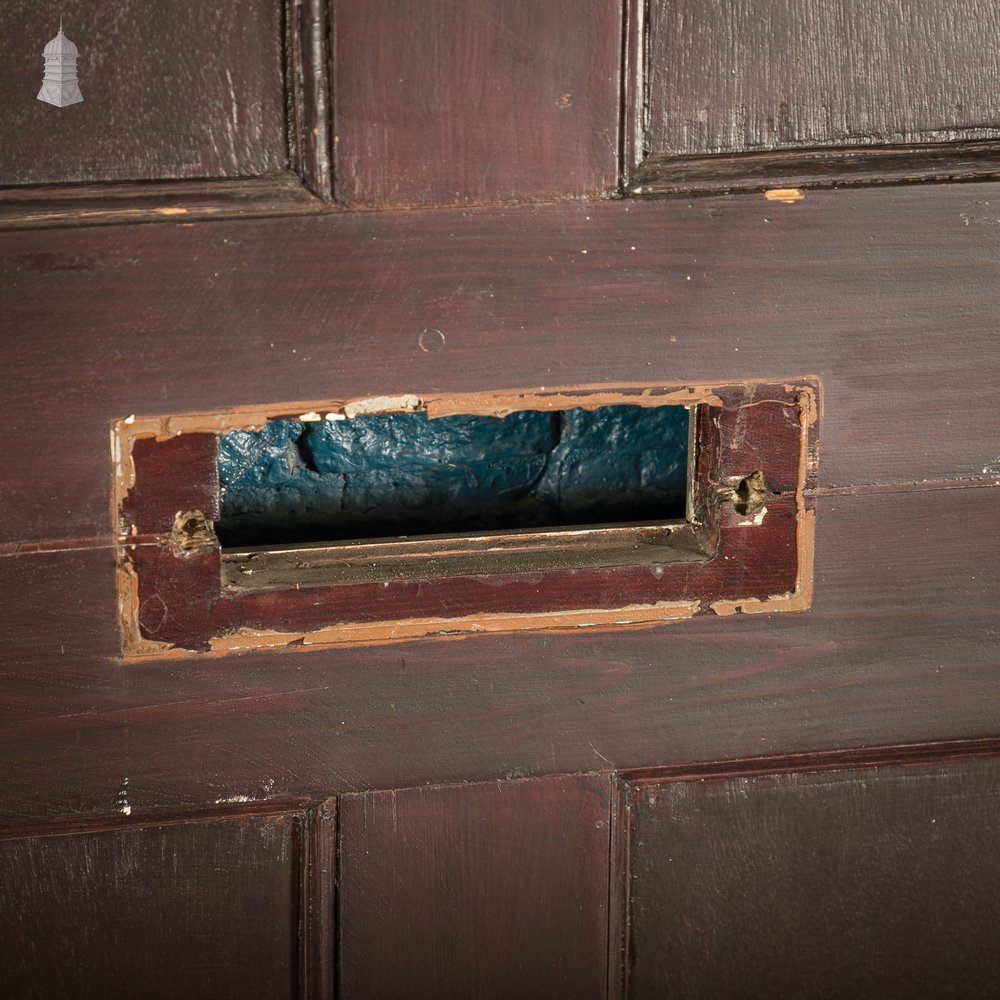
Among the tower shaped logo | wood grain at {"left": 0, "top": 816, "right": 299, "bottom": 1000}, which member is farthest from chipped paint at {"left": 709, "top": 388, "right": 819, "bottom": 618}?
the tower shaped logo

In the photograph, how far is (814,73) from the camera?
71cm

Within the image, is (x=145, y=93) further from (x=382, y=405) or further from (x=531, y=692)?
(x=531, y=692)

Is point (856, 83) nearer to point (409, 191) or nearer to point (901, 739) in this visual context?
point (409, 191)

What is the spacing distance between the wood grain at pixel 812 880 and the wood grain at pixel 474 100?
18.2 inches

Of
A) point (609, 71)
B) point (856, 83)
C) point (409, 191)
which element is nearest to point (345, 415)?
point (409, 191)

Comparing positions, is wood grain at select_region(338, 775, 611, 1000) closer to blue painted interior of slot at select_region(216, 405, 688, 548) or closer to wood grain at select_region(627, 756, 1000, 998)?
wood grain at select_region(627, 756, 1000, 998)

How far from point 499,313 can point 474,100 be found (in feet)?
0.45

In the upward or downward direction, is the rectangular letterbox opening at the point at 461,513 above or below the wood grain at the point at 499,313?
below

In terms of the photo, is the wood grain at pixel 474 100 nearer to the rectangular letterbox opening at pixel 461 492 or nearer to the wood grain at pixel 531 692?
the rectangular letterbox opening at pixel 461 492

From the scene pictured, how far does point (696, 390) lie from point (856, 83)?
0.75 feet

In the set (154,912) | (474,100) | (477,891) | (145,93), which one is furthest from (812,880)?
(145,93)

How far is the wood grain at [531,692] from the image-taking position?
0.74m

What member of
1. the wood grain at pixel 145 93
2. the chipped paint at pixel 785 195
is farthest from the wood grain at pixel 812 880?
the wood grain at pixel 145 93

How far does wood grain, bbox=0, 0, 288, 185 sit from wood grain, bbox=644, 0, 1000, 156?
0.25m
